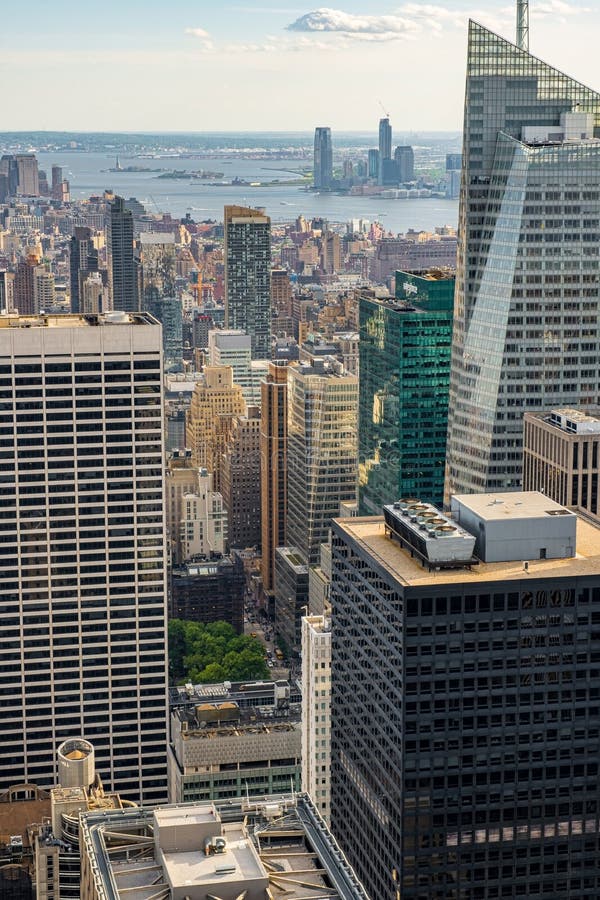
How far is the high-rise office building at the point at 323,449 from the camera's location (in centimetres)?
13900

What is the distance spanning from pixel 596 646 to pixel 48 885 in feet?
95.6

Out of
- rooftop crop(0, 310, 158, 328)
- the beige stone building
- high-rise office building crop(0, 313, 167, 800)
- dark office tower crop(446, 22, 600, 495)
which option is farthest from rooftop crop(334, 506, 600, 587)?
the beige stone building

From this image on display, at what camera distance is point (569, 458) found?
2872 inches

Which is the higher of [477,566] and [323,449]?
[477,566]

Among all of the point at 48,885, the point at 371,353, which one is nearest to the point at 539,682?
the point at 48,885

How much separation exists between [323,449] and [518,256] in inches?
2115

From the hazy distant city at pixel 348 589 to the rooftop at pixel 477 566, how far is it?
0.15 metres

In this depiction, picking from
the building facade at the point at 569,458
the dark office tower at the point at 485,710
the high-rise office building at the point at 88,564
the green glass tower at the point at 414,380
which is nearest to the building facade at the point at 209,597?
the green glass tower at the point at 414,380

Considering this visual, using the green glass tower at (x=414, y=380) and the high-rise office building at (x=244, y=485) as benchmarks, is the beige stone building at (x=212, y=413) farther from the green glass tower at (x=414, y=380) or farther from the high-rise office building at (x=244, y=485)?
the green glass tower at (x=414, y=380)

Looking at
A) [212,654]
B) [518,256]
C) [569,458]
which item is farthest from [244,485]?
[569,458]

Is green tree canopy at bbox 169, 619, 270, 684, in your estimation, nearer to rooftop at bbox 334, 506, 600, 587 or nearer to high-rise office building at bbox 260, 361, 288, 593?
high-rise office building at bbox 260, 361, 288, 593

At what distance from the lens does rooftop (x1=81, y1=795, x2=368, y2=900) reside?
3738 cm

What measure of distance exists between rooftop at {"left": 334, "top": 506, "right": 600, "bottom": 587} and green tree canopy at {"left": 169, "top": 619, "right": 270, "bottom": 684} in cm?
6327

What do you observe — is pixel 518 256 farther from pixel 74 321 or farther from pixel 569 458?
pixel 74 321
